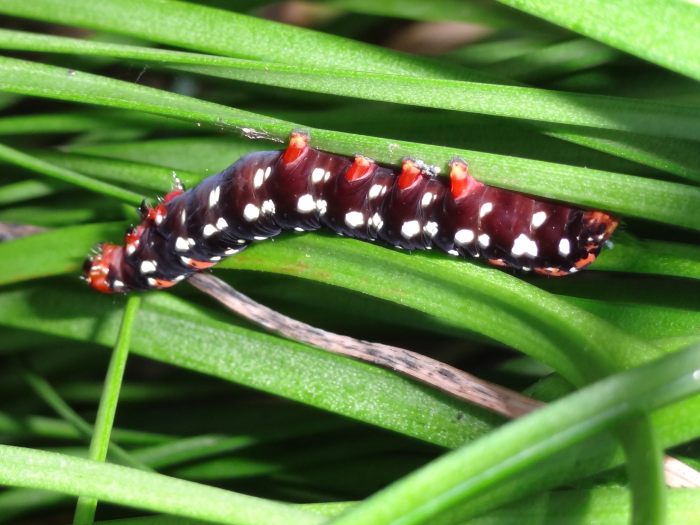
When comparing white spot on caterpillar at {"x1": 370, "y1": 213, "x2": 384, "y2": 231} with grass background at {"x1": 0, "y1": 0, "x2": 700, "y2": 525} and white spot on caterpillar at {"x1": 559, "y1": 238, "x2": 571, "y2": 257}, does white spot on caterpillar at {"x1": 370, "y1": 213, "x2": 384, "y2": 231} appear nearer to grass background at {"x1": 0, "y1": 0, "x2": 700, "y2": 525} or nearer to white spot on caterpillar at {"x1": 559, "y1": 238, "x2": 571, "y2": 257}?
grass background at {"x1": 0, "y1": 0, "x2": 700, "y2": 525}

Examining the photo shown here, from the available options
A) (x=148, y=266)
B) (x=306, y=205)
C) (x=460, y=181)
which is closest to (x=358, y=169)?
(x=306, y=205)

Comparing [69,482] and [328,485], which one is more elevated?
[328,485]

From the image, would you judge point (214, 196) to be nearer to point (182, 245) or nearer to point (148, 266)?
point (182, 245)

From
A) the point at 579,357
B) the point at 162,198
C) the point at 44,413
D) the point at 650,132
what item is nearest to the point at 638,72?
the point at 650,132

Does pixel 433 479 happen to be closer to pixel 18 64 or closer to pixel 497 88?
pixel 497 88

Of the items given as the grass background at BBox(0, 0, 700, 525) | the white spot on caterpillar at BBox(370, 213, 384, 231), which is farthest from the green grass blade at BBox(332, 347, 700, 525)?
the white spot on caterpillar at BBox(370, 213, 384, 231)

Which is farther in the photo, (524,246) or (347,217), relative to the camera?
(347,217)

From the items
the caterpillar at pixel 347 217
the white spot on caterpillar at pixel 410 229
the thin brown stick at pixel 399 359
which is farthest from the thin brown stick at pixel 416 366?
the white spot on caterpillar at pixel 410 229
